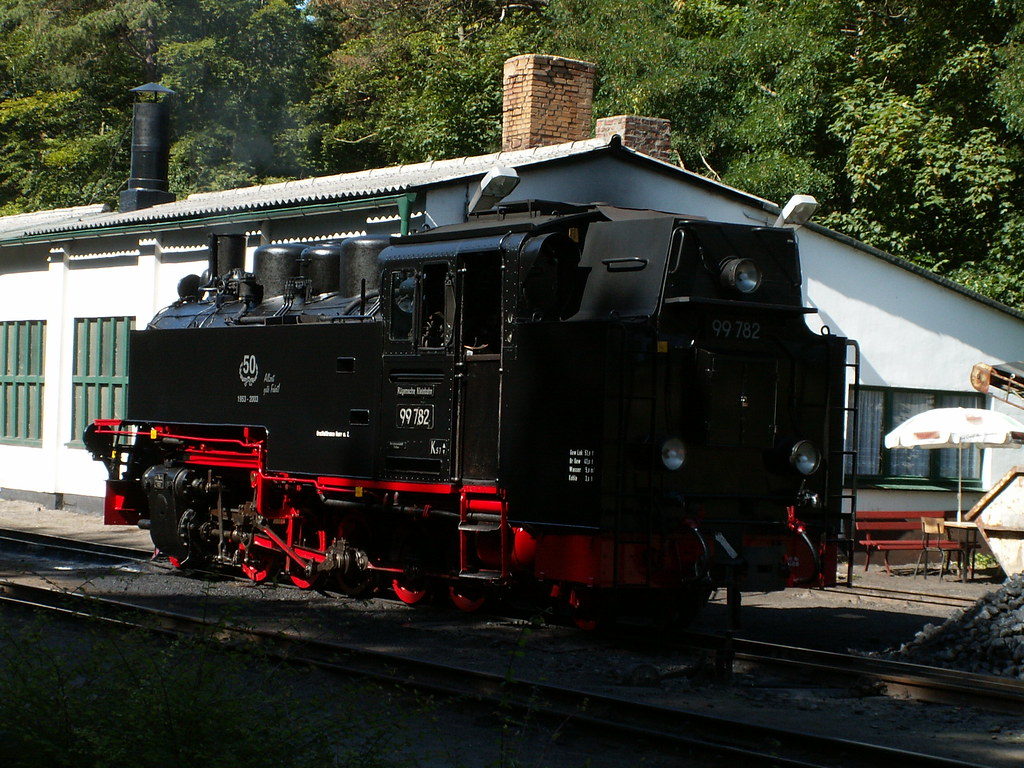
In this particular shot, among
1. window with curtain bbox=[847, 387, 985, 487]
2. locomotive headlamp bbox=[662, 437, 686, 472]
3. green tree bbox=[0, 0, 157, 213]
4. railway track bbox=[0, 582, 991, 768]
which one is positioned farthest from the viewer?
green tree bbox=[0, 0, 157, 213]

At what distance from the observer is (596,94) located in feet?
96.5

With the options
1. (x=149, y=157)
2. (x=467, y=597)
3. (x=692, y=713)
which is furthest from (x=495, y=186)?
(x=149, y=157)

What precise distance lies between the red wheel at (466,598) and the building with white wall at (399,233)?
536 centimetres

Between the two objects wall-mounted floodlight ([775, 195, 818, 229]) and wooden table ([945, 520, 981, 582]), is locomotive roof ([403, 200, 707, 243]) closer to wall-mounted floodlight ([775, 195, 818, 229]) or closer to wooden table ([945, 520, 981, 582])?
wall-mounted floodlight ([775, 195, 818, 229])

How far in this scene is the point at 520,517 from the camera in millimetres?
9000

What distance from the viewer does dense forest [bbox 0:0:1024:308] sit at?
934 inches

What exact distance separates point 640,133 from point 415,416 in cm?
915

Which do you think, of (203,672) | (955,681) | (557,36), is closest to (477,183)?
(955,681)

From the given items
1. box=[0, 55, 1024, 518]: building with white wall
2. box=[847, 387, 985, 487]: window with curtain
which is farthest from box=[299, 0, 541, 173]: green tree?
box=[847, 387, 985, 487]: window with curtain

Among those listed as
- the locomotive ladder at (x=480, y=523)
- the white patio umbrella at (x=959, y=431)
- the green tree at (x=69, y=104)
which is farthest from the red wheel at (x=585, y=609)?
the green tree at (x=69, y=104)

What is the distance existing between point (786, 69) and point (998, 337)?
390 inches

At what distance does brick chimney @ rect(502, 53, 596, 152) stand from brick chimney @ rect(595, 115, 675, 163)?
0.37 metres

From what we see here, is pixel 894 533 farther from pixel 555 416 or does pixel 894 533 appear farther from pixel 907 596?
pixel 555 416

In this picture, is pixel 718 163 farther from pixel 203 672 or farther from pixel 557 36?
pixel 203 672
